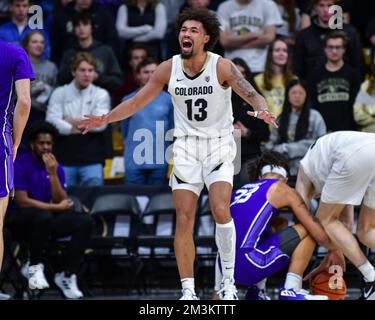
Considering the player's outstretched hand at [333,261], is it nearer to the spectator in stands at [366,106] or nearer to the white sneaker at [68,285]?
the white sneaker at [68,285]

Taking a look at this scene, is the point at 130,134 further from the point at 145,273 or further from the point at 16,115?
the point at 16,115

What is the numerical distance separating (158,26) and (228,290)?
5.61 m

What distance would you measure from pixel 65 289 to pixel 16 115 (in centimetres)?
326

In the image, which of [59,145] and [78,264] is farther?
[59,145]

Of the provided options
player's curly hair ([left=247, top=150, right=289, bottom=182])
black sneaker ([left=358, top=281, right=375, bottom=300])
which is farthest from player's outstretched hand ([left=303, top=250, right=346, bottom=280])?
player's curly hair ([left=247, top=150, right=289, bottom=182])

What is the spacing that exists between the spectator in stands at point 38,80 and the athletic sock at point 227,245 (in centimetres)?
456

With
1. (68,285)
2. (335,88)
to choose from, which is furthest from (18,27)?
(335,88)

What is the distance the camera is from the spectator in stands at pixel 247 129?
12.3 metres

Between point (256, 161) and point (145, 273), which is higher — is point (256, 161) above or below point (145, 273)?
above

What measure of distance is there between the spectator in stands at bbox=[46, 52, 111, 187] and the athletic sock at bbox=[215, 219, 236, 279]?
3.86 m

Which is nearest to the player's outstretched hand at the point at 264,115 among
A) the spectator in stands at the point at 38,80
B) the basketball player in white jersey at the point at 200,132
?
the basketball player in white jersey at the point at 200,132

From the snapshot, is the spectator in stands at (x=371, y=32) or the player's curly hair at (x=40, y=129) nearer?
the player's curly hair at (x=40, y=129)
